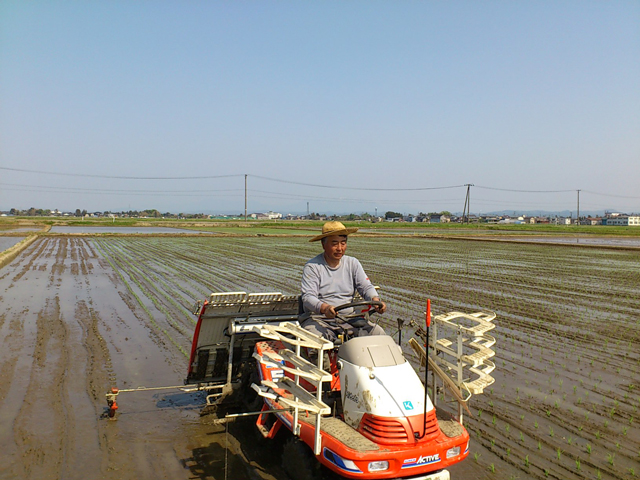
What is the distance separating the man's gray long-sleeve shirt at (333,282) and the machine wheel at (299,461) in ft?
3.76

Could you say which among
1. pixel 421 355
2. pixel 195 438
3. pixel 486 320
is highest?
pixel 486 320

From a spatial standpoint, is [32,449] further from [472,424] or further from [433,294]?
[433,294]

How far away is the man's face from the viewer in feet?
15.4

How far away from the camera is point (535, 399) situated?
5.77 metres

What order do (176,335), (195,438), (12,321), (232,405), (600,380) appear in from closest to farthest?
(195,438)
(232,405)
(600,380)
(176,335)
(12,321)

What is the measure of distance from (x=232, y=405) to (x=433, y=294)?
8.60 m

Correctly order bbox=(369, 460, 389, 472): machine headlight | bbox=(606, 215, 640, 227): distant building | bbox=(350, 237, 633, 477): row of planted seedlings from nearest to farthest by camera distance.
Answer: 1. bbox=(369, 460, 389, 472): machine headlight
2. bbox=(350, 237, 633, 477): row of planted seedlings
3. bbox=(606, 215, 640, 227): distant building

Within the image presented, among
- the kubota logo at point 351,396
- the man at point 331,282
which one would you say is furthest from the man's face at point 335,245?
the kubota logo at point 351,396

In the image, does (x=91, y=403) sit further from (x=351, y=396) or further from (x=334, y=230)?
(x=351, y=396)

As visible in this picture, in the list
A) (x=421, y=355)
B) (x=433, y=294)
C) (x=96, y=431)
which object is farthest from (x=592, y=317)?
(x=96, y=431)

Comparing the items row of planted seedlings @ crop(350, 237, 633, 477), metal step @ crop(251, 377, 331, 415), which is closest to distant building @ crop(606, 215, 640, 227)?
row of planted seedlings @ crop(350, 237, 633, 477)

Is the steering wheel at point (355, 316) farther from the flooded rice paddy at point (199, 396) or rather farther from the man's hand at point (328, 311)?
the flooded rice paddy at point (199, 396)

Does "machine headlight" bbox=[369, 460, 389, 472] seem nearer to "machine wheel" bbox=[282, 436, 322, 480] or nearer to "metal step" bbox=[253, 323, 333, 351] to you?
"machine wheel" bbox=[282, 436, 322, 480]

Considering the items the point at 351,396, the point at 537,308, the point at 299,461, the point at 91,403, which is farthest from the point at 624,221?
the point at 299,461
